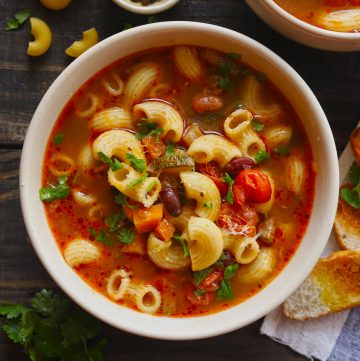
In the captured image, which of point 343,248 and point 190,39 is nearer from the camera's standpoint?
point 190,39

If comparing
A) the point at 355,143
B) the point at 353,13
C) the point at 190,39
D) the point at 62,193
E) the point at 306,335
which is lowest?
the point at 306,335

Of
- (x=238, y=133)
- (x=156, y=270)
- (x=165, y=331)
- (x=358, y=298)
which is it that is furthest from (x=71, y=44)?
(x=358, y=298)

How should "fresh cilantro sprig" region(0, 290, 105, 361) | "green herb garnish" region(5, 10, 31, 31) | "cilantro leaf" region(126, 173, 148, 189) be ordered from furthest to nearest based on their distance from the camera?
"green herb garnish" region(5, 10, 31, 31) < "fresh cilantro sprig" region(0, 290, 105, 361) < "cilantro leaf" region(126, 173, 148, 189)

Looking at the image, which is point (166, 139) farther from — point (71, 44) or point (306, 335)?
point (306, 335)

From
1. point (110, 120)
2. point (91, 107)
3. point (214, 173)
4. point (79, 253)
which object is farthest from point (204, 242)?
point (91, 107)

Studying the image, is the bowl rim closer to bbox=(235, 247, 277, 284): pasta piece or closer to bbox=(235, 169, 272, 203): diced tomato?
bbox=(235, 169, 272, 203): diced tomato

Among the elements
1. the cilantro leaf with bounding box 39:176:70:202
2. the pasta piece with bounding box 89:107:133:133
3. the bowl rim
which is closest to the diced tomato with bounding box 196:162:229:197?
the pasta piece with bounding box 89:107:133:133
